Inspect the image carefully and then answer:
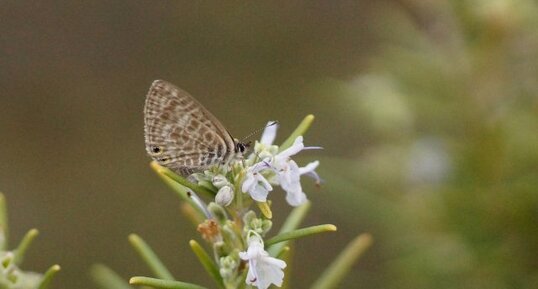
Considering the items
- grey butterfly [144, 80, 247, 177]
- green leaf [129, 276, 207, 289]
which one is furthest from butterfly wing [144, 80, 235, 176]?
green leaf [129, 276, 207, 289]

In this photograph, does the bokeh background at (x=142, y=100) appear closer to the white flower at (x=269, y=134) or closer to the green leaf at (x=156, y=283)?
the white flower at (x=269, y=134)

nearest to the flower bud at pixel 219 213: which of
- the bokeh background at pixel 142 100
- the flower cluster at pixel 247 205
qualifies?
the flower cluster at pixel 247 205

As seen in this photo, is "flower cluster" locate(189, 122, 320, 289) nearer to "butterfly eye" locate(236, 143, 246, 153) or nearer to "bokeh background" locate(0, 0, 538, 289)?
"butterfly eye" locate(236, 143, 246, 153)

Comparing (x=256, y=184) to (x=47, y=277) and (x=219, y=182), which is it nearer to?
(x=219, y=182)

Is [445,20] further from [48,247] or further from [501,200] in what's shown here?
[48,247]

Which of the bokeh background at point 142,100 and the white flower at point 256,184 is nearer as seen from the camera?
the white flower at point 256,184

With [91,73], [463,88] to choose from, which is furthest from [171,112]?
[91,73]
